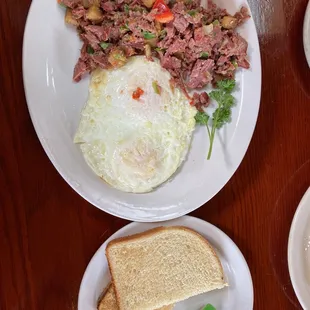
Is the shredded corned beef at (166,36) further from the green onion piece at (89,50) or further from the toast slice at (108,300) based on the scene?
the toast slice at (108,300)

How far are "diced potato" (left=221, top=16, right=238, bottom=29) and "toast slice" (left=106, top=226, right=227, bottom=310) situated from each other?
851 millimetres

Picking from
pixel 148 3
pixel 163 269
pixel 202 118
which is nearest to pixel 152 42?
pixel 148 3

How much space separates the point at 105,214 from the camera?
2102 mm

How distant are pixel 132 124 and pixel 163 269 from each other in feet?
2.15

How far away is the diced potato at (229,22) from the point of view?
1941mm

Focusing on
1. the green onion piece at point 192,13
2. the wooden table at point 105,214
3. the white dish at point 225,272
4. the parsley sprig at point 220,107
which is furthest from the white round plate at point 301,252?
the green onion piece at point 192,13

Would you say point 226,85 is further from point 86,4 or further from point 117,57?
point 86,4

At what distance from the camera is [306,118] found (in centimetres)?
223

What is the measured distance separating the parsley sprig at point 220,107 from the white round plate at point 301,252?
0.49m

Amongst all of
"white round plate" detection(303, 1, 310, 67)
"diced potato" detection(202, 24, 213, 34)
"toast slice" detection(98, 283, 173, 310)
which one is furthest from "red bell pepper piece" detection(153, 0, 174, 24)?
"toast slice" detection(98, 283, 173, 310)

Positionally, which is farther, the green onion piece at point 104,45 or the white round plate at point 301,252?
the white round plate at point 301,252

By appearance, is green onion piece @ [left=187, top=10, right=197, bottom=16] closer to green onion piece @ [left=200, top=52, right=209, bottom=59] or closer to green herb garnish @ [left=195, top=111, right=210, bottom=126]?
green onion piece @ [left=200, top=52, right=209, bottom=59]

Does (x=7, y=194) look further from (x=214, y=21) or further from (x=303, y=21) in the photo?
(x=303, y=21)

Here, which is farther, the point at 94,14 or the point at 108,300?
the point at 108,300
